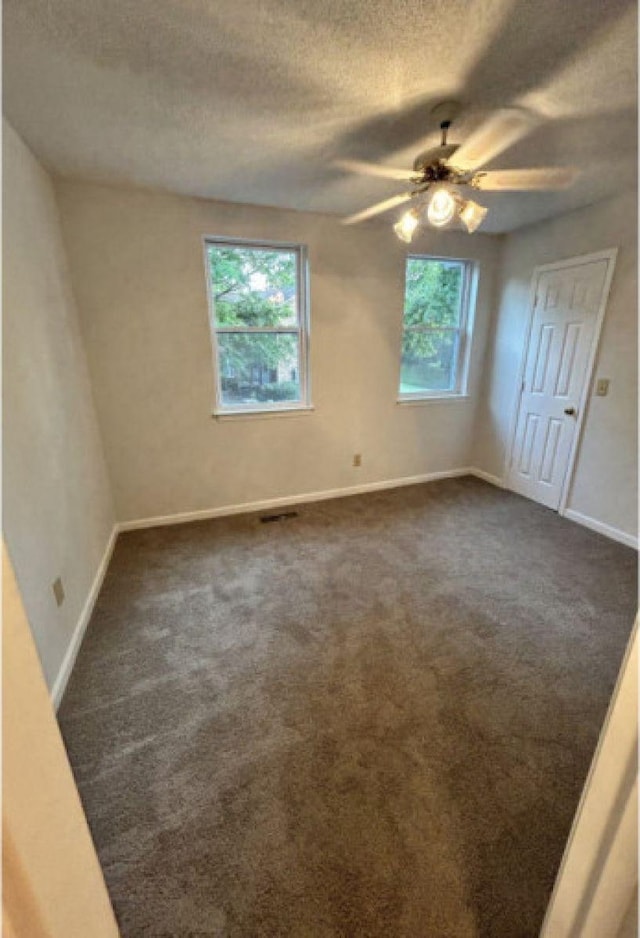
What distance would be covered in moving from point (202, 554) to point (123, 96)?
2.43 m

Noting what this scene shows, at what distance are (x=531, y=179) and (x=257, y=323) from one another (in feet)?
6.68

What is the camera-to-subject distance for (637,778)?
538 millimetres

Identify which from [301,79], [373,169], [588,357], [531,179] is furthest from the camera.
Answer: [588,357]

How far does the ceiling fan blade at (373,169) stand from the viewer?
7.14 ft

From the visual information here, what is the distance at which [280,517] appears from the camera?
3326 mm

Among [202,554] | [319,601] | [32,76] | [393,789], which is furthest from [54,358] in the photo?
[393,789]

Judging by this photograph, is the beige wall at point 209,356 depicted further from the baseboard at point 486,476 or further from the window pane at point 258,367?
the baseboard at point 486,476

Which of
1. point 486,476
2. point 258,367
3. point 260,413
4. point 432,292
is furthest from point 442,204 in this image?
point 486,476

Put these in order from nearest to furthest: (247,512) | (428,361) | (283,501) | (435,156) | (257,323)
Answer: (435,156), (257,323), (247,512), (283,501), (428,361)

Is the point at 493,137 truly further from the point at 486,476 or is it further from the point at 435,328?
the point at 486,476

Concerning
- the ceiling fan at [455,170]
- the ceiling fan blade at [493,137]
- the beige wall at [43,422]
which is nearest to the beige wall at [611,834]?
the beige wall at [43,422]

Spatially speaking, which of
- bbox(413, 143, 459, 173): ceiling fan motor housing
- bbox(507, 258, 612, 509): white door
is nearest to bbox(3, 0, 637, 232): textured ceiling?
bbox(413, 143, 459, 173): ceiling fan motor housing

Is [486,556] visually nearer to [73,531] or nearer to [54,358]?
[73,531]

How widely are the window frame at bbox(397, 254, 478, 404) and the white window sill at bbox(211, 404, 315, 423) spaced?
3.19ft
